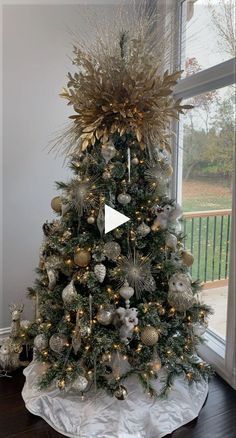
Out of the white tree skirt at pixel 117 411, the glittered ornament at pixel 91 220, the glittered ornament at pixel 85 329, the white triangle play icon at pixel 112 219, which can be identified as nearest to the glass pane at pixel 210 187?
the white tree skirt at pixel 117 411

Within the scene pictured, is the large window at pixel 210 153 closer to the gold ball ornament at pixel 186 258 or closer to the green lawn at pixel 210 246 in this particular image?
the green lawn at pixel 210 246

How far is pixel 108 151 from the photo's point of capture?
1.74m

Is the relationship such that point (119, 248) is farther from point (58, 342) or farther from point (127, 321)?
point (58, 342)

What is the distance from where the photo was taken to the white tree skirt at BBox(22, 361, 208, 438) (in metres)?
1.63

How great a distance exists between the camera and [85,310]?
1699mm

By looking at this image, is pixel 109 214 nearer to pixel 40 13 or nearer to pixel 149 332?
pixel 149 332

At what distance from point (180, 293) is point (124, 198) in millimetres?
555

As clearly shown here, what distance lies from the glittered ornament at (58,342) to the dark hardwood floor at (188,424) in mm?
369

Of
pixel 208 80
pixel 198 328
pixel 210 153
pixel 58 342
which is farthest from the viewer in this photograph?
pixel 210 153

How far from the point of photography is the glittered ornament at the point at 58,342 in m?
1.76

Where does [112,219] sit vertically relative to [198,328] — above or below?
above

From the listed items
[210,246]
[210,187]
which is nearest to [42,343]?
[210,246]

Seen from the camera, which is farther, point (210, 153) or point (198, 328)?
point (210, 153)

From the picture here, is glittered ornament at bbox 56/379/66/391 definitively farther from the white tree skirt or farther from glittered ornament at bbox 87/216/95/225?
glittered ornament at bbox 87/216/95/225
